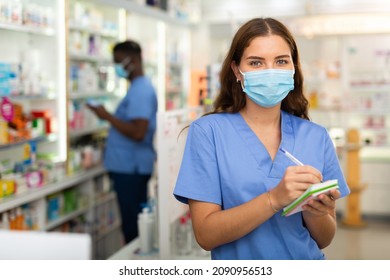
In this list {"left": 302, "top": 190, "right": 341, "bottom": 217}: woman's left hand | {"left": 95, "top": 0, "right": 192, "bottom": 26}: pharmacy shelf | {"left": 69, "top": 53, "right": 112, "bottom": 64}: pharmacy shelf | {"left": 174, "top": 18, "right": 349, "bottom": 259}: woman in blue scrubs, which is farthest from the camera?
{"left": 69, "top": 53, "right": 112, "bottom": 64}: pharmacy shelf

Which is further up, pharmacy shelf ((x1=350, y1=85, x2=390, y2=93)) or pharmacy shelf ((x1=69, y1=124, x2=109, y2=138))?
pharmacy shelf ((x1=350, y1=85, x2=390, y2=93))

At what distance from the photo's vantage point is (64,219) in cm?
445

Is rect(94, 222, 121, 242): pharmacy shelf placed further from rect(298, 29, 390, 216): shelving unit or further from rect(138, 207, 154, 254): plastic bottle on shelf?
rect(298, 29, 390, 216): shelving unit

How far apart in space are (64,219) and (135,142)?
89cm

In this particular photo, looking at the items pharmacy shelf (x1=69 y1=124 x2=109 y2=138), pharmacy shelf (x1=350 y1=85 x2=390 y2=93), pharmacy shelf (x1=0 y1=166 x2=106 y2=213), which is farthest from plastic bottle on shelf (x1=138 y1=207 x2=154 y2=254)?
pharmacy shelf (x1=350 y1=85 x2=390 y2=93)

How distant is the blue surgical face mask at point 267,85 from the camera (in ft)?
5.44

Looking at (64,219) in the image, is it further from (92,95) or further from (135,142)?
(92,95)

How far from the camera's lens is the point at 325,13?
7.52m

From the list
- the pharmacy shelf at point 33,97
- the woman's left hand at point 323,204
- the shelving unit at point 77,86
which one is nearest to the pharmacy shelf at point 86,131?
the shelving unit at point 77,86

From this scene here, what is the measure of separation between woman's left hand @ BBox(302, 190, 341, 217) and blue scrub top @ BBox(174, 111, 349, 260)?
15cm

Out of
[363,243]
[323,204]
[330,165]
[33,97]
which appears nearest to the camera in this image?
[323,204]

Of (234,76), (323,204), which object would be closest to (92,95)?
(234,76)

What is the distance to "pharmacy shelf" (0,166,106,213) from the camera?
347 cm

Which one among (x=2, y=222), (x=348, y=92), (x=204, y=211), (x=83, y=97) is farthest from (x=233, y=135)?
(x=348, y=92)
